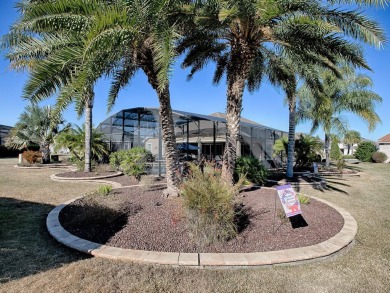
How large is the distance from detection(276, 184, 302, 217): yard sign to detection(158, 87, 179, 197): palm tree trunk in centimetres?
314

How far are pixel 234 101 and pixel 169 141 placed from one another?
252 cm

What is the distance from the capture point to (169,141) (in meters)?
7.13

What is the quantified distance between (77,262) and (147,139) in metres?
15.7

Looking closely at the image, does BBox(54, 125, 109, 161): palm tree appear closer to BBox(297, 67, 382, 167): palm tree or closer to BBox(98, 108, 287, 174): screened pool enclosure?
BBox(98, 108, 287, 174): screened pool enclosure

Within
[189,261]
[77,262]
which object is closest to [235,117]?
[189,261]

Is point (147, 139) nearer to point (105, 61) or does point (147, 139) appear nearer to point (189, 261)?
point (105, 61)

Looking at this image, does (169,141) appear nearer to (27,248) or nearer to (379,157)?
(27,248)

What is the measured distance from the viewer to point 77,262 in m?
3.71

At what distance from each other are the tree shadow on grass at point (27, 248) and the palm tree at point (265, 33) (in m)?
5.01

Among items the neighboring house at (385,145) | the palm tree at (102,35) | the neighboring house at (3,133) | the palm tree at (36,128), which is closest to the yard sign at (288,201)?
the palm tree at (102,35)

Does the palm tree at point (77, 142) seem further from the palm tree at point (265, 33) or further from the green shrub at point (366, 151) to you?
the green shrub at point (366, 151)

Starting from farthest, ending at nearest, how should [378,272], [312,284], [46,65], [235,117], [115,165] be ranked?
1. [115,165]
2. [235,117]
3. [46,65]
4. [378,272]
5. [312,284]

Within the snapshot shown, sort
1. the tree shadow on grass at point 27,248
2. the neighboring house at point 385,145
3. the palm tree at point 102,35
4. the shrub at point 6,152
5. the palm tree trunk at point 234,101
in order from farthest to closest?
the neighboring house at point 385,145
the shrub at point 6,152
the palm tree trunk at point 234,101
the palm tree at point 102,35
the tree shadow on grass at point 27,248

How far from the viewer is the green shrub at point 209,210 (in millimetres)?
4320
